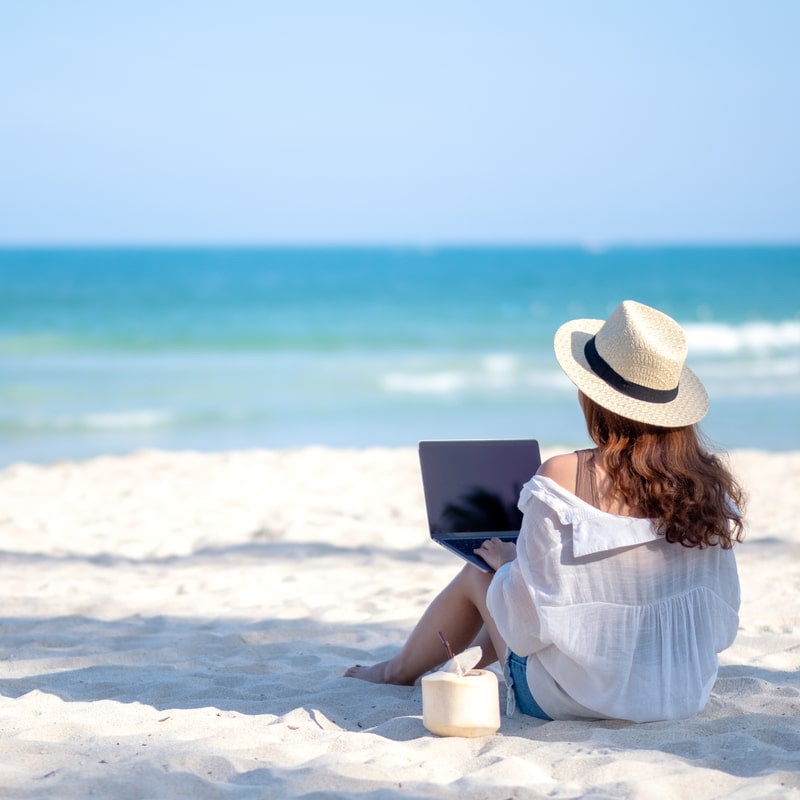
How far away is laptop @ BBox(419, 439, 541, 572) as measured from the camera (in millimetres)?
3236

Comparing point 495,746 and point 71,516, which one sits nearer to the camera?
point 495,746

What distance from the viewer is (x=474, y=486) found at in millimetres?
3281

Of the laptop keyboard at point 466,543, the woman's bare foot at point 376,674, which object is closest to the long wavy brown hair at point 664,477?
the laptop keyboard at point 466,543

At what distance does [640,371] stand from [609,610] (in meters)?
0.61

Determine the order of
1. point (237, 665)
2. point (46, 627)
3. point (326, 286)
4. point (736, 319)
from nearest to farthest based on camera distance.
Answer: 1. point (237, 665)
2. point (46, 627)
3. point (736, 319)
4. point (326, 286)

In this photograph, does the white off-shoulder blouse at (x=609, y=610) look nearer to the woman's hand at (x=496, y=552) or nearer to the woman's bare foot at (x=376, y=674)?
the woman's hand at (x=496, y=552)

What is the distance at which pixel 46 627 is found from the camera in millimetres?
4336

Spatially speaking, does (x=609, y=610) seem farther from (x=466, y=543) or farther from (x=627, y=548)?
(x=466, y=543)

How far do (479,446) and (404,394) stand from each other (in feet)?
40.0

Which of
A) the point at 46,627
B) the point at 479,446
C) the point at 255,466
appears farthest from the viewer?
the point at 255,466

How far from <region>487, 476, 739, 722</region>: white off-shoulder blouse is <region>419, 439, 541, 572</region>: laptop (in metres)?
0.37

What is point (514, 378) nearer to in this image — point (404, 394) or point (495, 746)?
point (404, 394)

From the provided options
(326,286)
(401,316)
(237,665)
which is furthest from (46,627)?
(326,286)

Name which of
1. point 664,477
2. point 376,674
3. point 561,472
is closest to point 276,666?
point 376,674
